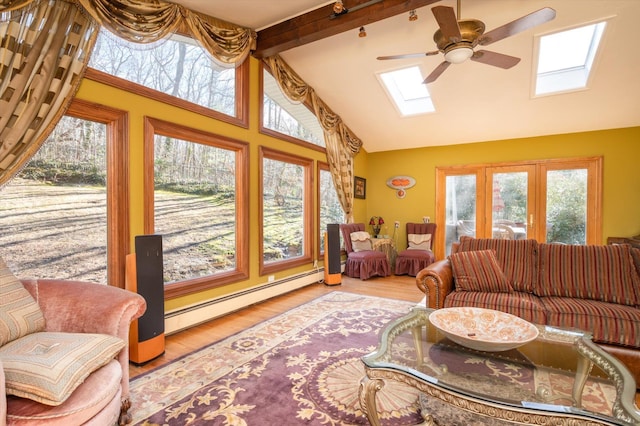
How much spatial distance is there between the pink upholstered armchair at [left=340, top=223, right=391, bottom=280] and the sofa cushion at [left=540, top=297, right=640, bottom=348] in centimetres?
309

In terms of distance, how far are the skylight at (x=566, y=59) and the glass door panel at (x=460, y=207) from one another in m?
2.00

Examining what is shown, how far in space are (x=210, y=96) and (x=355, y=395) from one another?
128 inches

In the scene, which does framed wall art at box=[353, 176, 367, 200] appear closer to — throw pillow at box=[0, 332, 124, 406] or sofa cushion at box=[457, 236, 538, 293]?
sofa cushion at box=[457, 236, 538, 293]

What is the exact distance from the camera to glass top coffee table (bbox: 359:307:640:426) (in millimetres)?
1163

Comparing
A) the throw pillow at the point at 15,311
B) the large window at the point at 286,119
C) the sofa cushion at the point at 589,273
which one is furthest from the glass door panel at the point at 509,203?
the throw pillow at the point at 15,311

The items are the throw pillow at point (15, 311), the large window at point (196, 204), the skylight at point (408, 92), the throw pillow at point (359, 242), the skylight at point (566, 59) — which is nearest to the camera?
the throw pillow at point (15, 311)

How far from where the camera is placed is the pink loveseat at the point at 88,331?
1141mm

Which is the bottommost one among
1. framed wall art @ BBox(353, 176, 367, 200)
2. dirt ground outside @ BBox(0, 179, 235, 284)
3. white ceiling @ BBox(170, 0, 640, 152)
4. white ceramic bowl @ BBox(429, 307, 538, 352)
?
white ceramic bowl @ BBox(429, 307, 538, 352)

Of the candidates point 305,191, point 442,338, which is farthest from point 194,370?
point 305,191

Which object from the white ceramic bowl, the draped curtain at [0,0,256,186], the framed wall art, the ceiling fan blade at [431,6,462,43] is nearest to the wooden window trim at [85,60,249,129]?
the draped curtain at [0,0,256,186]

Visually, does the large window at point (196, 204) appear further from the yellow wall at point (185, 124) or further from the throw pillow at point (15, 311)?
the throw pillow at point (15, 311)

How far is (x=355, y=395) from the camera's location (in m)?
1.92

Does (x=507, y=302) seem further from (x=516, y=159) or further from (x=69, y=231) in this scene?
(x=516, y=159)

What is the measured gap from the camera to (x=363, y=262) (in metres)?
5.29
